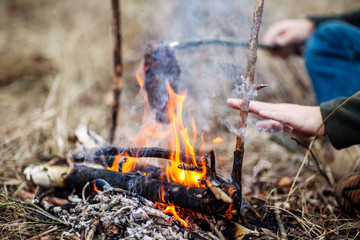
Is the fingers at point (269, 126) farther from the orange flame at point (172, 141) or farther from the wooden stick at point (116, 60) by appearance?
the wooden stick at point (116, 60)

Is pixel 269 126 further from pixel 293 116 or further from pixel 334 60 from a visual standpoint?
pixel 334 60

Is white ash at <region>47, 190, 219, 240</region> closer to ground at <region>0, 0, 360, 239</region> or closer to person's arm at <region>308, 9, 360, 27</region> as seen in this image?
ground at <region>0, 0, 360, 239</region>

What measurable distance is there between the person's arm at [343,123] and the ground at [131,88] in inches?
13.5

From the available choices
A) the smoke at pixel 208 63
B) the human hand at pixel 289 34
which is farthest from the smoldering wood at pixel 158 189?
the human hand at pixel 289 34

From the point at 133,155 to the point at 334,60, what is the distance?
207 centimetres

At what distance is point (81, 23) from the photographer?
14.7 ft

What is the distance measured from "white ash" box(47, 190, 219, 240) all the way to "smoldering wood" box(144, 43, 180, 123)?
611mm

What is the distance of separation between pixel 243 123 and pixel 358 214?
93 cm

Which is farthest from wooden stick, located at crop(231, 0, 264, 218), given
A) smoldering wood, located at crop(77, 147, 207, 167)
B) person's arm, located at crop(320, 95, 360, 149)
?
person's arm, located at crop(320, 95, 360, 149)

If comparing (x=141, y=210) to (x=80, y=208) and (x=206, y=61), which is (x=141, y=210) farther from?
(x=206, y=61)

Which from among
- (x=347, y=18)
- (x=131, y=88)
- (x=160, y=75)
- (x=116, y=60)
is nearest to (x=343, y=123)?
(x=160, y=75)

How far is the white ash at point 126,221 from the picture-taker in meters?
1.21

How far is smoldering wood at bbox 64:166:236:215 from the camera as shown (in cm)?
119

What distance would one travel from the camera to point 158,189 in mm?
1305
